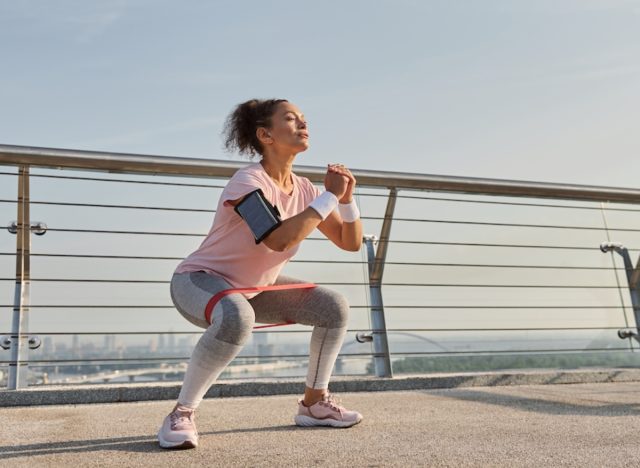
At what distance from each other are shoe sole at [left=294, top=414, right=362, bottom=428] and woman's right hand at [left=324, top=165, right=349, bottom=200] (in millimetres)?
625

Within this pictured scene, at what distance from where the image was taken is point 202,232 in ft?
9.21

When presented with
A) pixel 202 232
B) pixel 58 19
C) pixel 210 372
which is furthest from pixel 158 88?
pixel 210 372

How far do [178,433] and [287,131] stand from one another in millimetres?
932

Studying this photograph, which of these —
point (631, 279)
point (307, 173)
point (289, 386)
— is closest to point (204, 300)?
point (289, 386)

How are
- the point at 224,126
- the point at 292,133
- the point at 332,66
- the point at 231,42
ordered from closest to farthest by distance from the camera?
the point at 292,133, the point at 224,126, the point at 231,42, the point at 332,66

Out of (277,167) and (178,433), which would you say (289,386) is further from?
(178,433)

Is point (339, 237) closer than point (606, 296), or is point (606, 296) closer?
point (339, 237)

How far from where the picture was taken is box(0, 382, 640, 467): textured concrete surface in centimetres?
125

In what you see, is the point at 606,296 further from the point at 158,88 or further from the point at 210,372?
the point at 158,88

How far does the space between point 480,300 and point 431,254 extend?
0.35m

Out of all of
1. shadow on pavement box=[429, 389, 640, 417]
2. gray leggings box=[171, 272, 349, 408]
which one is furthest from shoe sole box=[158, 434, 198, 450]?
shadow on pavement box=[429, 389, 640, 417]

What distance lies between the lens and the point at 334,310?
1819 mm

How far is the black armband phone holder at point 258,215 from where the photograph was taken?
1571mm

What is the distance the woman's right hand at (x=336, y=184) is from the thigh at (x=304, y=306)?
0.31 m
